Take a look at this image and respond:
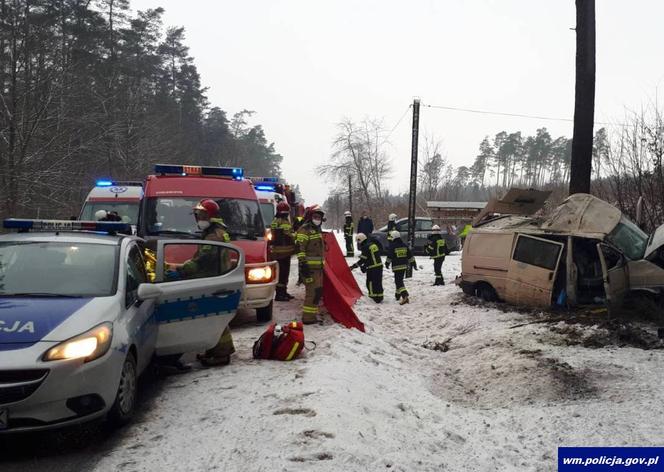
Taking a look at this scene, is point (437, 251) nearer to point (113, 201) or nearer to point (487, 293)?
point (487, 293)

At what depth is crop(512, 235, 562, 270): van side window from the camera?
919 centimetres

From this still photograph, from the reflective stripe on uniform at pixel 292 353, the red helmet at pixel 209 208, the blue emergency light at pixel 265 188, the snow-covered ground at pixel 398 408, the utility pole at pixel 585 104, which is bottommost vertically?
the snow-covered ground at pixel 398 408

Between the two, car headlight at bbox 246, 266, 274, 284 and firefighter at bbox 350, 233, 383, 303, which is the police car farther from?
firefighter at bbox 350, 233, 383, 303

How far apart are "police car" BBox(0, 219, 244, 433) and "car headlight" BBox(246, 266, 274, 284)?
1.64m

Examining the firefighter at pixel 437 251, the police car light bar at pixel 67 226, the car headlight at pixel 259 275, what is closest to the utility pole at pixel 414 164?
the firefighter at pixel 437 251

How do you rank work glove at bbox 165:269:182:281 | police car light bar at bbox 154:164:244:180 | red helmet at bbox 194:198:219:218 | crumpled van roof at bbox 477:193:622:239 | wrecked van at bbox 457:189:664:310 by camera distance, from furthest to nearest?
crumpled van roof at bbox 477:193:622:239, police car light bar at bbox 154:164:244:180, wrecked van at bbox 457:189:664:310, red helmet at bbox 194:198:219:218, work glove at bbox 165:269:182:281

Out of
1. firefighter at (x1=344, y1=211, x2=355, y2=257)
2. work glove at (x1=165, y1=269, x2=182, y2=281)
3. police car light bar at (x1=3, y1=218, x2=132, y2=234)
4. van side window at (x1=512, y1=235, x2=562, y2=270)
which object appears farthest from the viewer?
firefighter at (x1=344, y1=211, x2=355, y2=257)

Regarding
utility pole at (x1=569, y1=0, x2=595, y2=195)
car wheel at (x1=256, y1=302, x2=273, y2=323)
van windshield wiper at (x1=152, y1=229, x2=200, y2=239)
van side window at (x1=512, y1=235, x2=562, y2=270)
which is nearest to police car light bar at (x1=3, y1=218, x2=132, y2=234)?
van windshield wiper at (x1=152, y1=229, x2=200, y2=239)

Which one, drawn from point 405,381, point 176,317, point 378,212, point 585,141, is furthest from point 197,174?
point 378,212

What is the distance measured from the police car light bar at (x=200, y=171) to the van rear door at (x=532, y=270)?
18.7 ft

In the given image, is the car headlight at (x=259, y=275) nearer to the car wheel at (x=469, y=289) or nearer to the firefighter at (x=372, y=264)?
the firefighter at (x=372, y=264)

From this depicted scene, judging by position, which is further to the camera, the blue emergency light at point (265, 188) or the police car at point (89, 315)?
the blue emergency light at point (265, 188)

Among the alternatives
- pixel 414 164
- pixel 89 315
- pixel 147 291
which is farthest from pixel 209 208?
pixel 414 164

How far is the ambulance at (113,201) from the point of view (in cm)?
1135
